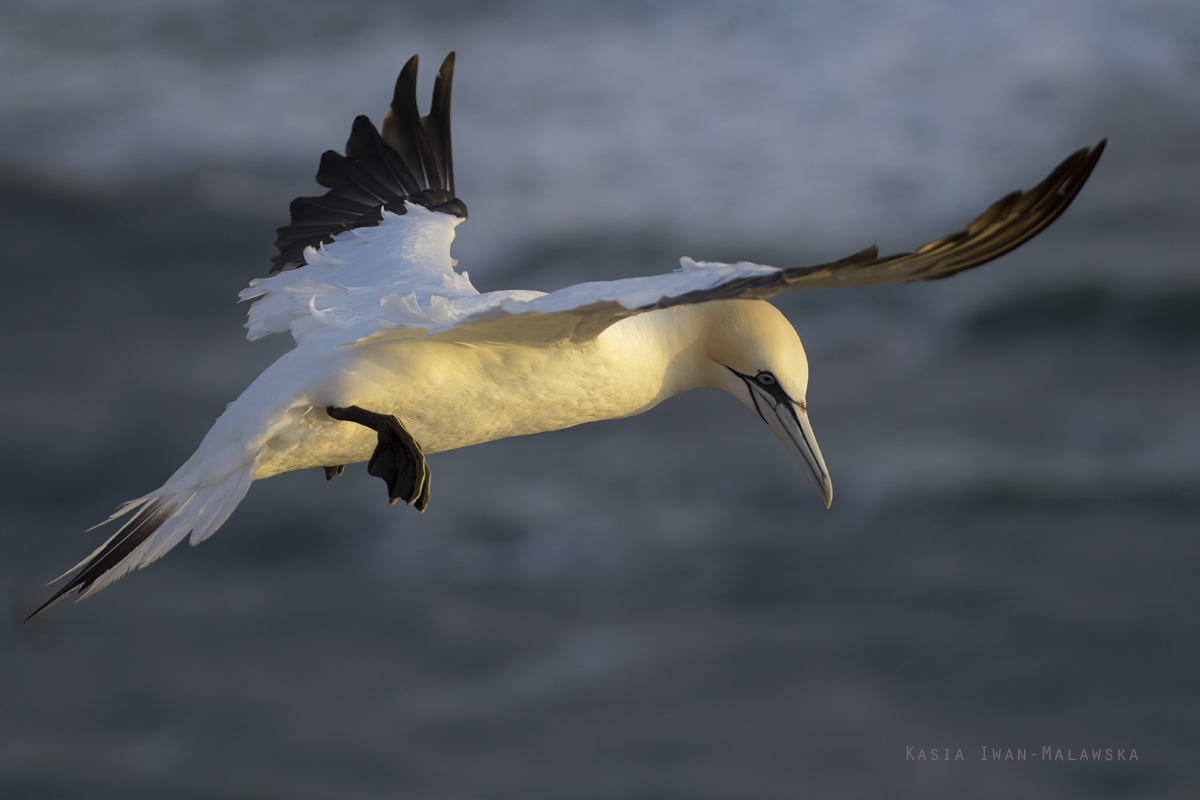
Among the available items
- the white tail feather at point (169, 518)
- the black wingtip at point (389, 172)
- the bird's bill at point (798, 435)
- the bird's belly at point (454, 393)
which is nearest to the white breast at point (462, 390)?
the bird's belly at point (454, 393)

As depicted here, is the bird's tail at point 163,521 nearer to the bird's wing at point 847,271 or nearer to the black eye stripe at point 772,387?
the bird's wing at point 847,271

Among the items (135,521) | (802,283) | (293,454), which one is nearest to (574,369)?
(293,454)

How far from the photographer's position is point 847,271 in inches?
133

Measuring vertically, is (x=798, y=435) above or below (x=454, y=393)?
below

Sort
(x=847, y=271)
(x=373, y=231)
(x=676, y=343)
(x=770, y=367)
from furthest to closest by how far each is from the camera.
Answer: (x=373, y=231)
(x=676, y=343)
(x=770, y=367)
(x=847, y=271)

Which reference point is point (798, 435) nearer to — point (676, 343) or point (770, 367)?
point (770, 367)

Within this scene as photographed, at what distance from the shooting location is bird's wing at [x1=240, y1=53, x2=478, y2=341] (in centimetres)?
512

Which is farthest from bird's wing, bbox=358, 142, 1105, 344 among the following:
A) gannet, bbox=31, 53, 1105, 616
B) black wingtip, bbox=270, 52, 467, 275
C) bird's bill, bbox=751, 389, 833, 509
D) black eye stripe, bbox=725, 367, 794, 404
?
black wingtip, bbox=270, 52, 467, 275

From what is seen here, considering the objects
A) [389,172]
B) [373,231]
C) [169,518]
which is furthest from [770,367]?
[389,172]

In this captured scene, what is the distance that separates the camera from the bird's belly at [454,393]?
Answer: 4.45 m

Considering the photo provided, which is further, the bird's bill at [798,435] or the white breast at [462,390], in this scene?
the bird's bill at [798,435]

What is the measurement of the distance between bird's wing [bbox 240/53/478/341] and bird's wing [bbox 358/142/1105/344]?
0.78 m

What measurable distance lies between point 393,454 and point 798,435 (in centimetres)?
150

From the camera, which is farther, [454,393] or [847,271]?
[454,393]
